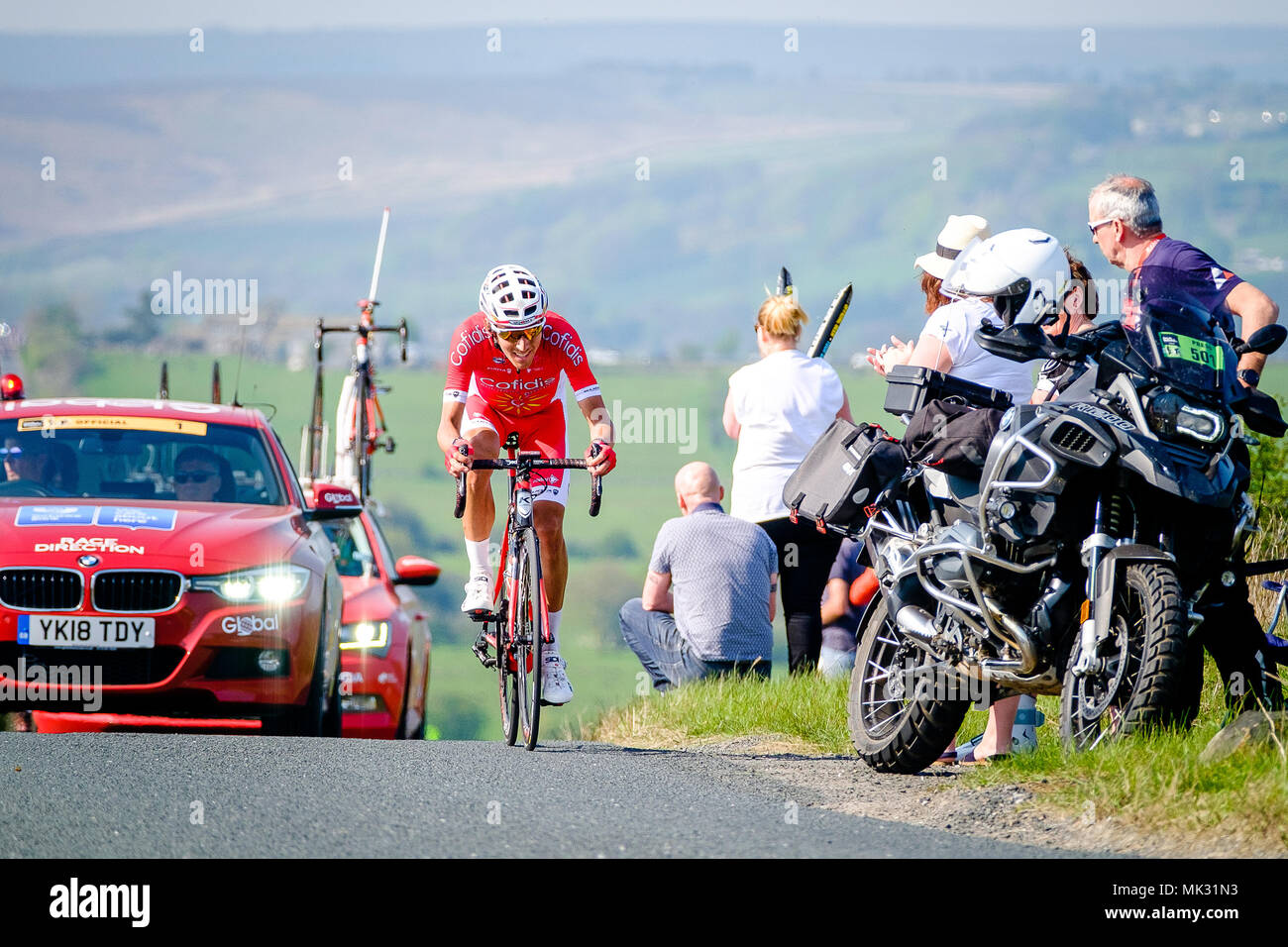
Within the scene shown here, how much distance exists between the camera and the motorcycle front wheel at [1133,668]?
18.5 feet

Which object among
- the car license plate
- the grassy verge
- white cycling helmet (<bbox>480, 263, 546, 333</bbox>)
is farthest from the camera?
the car license plate

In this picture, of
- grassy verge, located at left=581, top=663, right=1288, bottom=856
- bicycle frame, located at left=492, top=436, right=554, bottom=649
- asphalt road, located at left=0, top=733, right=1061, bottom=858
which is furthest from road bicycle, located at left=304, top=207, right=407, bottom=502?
grassy verge, located at left=581, top=663, right=1288, bottom=856

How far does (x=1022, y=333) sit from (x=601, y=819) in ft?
7.15

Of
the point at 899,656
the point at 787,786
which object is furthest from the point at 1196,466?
the point at 787,786

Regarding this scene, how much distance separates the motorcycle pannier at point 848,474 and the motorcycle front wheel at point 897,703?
1.36 feet

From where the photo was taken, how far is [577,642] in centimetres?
13862

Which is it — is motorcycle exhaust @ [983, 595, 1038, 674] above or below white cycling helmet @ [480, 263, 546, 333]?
below

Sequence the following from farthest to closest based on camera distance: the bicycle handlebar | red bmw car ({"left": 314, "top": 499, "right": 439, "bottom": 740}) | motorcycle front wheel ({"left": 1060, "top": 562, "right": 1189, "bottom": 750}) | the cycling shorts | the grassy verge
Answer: red bmw car ({"left": 314, "top": 499, "right": 439, "bottom": 740}) → the cycling shorts → the bicycle handlebar → motorcycle front wheel ({"left": 1060, "top": 562, "right": 1189, "bottom": 750}) → the grassy verge

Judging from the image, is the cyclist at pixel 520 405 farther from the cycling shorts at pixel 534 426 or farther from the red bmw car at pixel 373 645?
the red bmw car at pixel 373 645

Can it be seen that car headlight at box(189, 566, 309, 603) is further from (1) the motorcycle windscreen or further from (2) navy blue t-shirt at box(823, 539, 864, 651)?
(1) the motorcycle windscreen

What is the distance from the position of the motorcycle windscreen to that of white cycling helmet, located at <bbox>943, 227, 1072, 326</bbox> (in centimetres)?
58

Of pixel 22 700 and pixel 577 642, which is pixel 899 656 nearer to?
pixel 22 700

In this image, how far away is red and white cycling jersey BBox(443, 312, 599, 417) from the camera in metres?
8.60

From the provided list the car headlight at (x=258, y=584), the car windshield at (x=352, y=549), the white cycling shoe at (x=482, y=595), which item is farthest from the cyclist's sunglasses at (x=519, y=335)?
the car windshield at (x=352, y=549)
